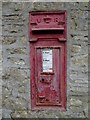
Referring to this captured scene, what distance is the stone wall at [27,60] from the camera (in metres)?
4.29

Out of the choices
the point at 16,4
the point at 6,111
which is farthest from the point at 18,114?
the point at 16,4

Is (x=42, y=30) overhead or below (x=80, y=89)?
overhead

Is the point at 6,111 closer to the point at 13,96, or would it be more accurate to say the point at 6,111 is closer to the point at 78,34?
the point at 13,96

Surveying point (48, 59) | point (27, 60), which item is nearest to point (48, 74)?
point (48, 59)

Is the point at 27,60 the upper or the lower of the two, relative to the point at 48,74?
upper

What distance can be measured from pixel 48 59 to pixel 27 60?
28cm

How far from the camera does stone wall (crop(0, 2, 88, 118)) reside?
4.29 meters

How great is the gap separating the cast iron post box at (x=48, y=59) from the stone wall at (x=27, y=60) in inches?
2.6

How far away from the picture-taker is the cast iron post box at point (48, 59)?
14.1 feet

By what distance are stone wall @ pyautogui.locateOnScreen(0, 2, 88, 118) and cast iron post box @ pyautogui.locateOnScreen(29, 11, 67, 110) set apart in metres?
0.07

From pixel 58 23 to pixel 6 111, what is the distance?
1370mm

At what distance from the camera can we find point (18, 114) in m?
4.48

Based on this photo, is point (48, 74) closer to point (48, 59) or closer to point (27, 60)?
point (48, 59)

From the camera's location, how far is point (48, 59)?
4340mm
